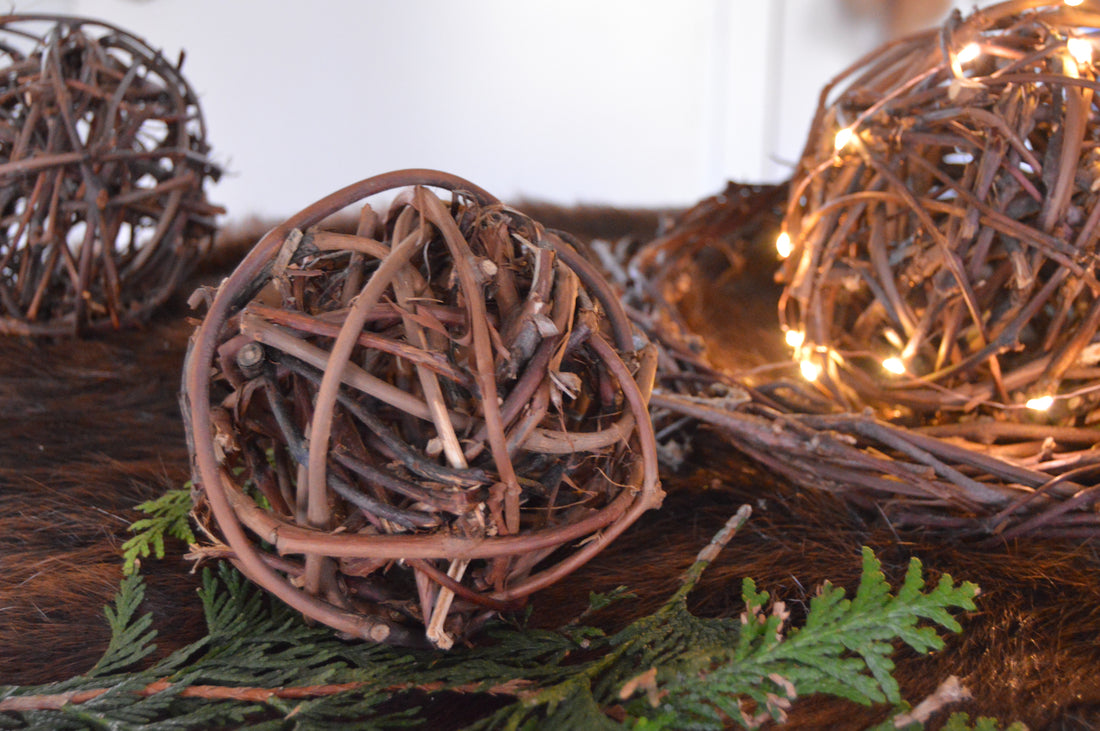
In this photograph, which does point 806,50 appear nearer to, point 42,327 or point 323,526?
point 42,327

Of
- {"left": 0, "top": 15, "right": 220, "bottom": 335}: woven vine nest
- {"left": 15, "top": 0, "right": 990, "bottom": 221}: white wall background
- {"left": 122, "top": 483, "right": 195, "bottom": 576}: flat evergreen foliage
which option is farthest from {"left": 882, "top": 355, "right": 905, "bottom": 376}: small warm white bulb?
{"left": 15, "top": 0, "right": 990, "bottom": 221}: white wall background

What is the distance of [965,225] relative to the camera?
0.44 m

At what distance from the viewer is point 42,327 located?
632mm

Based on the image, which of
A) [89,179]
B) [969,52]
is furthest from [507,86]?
[969,52]

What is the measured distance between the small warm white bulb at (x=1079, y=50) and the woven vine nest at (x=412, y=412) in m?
0.31

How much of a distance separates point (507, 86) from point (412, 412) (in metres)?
1.49

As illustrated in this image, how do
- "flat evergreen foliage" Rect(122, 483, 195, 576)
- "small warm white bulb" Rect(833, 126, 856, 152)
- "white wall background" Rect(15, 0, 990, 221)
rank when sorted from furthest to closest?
"white wall background" Rect(15, 0, 990, 221) → "small warm white bulb" Rect(833, 126, 856, 152) → "flat evergreen foliage" Rect(122, 483, 195, 576)

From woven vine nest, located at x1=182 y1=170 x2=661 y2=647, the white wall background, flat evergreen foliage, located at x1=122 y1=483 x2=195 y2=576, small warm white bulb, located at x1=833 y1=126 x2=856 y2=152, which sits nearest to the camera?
woven vine nest, located at x1=182 y1=170 x2=661 y2=647

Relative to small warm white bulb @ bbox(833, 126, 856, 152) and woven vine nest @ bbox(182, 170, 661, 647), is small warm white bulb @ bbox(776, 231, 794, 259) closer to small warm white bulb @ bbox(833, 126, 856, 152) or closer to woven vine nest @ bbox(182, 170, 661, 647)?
small warm white bulb @ bbox(833, 126, 856, 152)

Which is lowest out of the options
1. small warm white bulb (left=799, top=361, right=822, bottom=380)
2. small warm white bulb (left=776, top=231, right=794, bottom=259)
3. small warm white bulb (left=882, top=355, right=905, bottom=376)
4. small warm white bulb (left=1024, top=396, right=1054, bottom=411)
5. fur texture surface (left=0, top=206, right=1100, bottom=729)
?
fur texture surface (left=0, top=206, right=1100, bottom=729)

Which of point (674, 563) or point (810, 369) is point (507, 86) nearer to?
point (810, 369)

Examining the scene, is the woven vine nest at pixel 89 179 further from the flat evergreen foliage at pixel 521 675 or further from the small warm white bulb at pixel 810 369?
the small warm white bulb at pixel 810 369

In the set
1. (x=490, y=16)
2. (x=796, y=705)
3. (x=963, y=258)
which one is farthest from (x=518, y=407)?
(x=490, y=16)

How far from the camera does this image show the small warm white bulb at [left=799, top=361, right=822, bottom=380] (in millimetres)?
541
